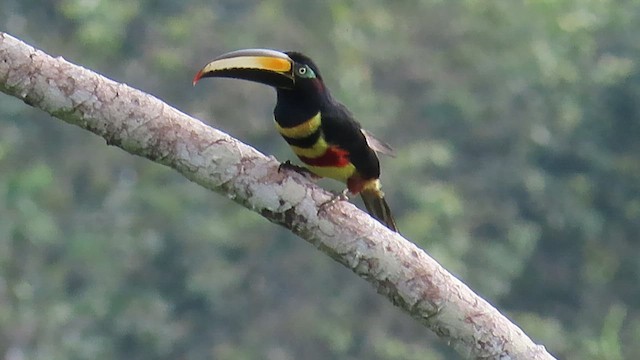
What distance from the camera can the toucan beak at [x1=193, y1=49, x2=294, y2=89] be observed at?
3.31 m

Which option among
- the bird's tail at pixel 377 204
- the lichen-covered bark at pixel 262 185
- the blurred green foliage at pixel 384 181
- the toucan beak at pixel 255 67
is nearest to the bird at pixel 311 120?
the toucan beak at pixel 255 67

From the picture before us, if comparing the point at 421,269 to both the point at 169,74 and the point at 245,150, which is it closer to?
the point at 245,150

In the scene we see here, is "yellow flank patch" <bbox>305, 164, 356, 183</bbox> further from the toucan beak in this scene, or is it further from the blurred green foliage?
the blurred green foliage

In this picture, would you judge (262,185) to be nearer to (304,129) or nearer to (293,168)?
(293,168)

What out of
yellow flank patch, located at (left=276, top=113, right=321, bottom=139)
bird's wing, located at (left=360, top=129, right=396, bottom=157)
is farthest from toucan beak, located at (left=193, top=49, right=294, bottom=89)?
bird's wing, located at (left=360, top=129, right=396, bottom=157)

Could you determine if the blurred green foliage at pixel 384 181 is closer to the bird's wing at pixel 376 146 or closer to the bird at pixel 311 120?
the bird's wing at pixel 376 146

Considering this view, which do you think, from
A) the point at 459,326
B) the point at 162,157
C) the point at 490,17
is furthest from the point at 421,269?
the point at 490,17

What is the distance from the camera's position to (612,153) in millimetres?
13047

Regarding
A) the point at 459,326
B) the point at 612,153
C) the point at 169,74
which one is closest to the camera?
the point at 459,326

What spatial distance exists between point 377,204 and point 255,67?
2.69 feet

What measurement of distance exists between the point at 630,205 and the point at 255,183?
34.3 ft

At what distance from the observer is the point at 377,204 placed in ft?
13.1

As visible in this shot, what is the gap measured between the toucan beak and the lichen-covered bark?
246mm

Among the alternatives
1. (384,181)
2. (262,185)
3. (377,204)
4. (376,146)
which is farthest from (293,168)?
(384,181)
